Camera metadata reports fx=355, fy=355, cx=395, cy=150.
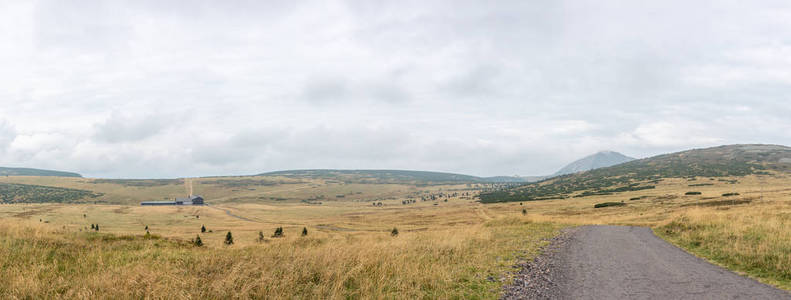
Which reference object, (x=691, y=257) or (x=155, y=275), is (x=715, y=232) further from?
(x=155, y=275)

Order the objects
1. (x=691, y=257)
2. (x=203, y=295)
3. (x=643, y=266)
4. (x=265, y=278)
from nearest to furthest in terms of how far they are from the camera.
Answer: (x=203, y=295), (x=265, y=278), (x=643, y=266), (x=691, y=257)

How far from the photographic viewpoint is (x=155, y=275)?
806cm

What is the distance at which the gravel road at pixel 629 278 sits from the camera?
8.59 metres

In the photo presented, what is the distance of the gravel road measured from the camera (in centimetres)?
859

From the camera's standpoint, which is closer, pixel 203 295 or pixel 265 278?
pixel 203 295

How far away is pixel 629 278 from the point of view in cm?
1031

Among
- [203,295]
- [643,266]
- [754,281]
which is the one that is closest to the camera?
[203,295]

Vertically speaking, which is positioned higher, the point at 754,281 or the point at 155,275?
Answer: the point at 155,275

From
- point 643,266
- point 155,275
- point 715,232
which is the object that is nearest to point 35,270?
point 155,275

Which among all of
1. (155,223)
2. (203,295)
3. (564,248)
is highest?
(203,295)

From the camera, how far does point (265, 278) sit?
8008 millimetres

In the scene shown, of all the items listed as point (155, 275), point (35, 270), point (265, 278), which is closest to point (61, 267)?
point (35, 270)

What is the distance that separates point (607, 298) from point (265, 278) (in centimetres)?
790

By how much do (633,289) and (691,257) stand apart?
24.2 ft
